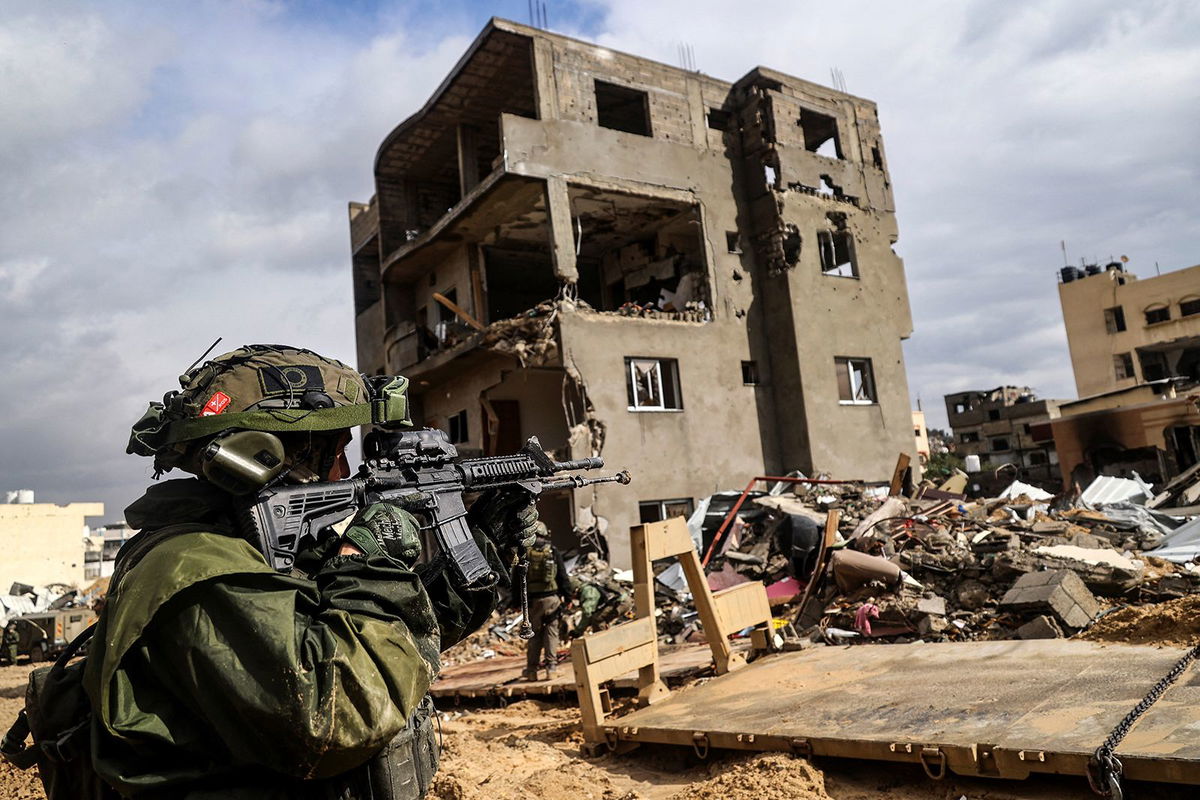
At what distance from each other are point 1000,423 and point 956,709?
Answer: 4464 centimetres

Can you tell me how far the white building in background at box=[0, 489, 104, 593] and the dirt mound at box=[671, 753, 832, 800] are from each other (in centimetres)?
3361

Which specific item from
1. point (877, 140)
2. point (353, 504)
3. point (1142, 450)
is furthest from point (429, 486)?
point (1142, 450)

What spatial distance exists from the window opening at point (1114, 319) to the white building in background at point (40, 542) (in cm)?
4959

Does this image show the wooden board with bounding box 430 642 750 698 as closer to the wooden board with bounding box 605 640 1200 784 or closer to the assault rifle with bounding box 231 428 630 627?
the wooden board with bounding box 605 640 1200 784

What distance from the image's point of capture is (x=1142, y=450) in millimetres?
22859

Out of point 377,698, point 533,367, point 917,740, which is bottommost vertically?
point 917,740

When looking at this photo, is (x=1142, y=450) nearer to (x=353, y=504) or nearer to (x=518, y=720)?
(x=518, y=720)

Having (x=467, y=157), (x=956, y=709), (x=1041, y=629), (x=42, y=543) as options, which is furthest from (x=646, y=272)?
(x=42, y=543)

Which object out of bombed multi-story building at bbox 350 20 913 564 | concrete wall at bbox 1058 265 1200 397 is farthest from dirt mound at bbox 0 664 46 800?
concrete wall at bbox 1058 265 1200 397

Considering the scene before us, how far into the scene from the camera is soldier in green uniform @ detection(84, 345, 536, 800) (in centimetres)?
158

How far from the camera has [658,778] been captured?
4793 millimetres

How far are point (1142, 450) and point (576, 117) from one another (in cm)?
1864

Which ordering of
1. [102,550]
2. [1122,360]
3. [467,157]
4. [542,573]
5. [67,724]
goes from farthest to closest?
1. [1122,360]
2. [102,550]
3. [467,157]
4. [542,573]
5. [67,724]

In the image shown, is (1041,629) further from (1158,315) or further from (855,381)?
(1158,315)
